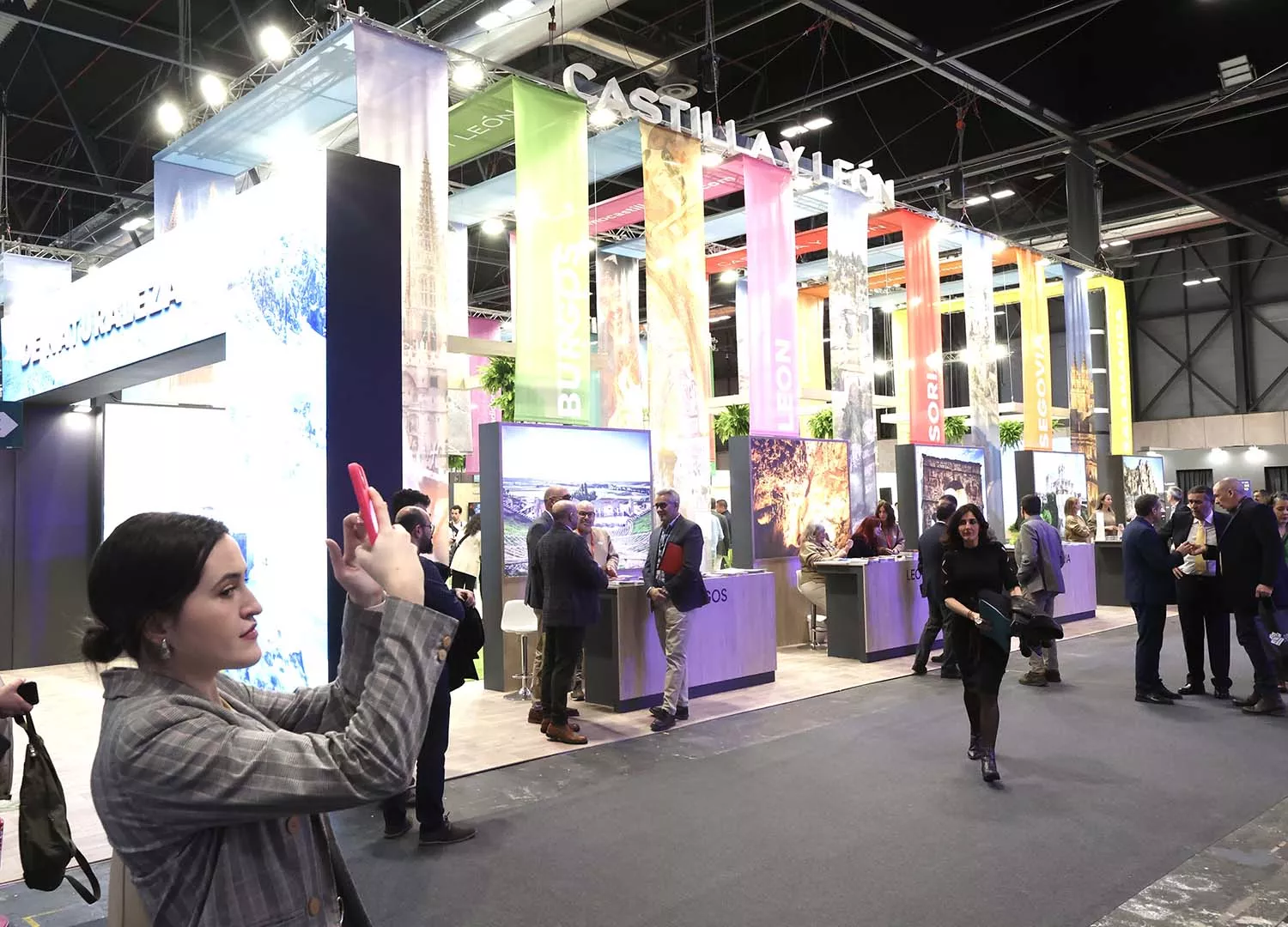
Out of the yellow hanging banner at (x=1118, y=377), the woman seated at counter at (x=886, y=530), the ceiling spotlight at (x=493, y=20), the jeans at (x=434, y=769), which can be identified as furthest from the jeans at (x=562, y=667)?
the yellow hanging banner at (x=1118, y=377)

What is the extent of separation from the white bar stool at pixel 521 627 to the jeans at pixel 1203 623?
431 cm

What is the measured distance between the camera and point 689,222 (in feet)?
26.9

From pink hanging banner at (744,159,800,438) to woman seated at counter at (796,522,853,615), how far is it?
0.98 metres

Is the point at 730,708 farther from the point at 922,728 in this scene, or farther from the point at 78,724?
the point at 78,724

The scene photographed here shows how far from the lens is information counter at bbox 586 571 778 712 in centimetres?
632

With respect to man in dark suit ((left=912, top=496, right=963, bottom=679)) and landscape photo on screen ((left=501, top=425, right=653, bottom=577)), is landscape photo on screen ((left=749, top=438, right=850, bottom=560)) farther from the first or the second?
man in dark suit ((left=912, top=496, right=963, bottom=679))

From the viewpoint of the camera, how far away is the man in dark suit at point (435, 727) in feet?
12.5

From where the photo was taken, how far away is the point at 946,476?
10047 mm

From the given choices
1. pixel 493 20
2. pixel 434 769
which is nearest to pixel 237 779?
pixel 434 769

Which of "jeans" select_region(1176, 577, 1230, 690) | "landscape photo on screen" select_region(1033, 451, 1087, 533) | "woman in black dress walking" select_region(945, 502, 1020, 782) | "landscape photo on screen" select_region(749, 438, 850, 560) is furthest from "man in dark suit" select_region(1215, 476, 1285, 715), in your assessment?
"landscape photo on screen" select_region(1033, 451, 1087, 533)

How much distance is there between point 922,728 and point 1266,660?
7.50 ft

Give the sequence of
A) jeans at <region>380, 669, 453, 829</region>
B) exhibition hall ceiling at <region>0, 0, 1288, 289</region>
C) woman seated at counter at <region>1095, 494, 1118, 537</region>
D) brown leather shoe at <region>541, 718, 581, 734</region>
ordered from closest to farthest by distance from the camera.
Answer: jeans at <region>380, 669, 453, 829</region>, brown leather shoe at <region>541, 718, 581, 734</region>, exhibition hall ceiling at <region>0, 0, 1288, 289</region>, woman seated at counter at <region>1095, 494, 1118, 537</region>

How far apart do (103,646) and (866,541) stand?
806cm

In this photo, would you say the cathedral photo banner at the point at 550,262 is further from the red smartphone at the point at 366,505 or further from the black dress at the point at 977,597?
the red smartphone at the point at 366,505
